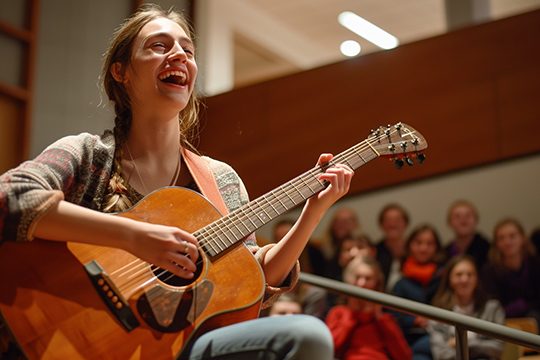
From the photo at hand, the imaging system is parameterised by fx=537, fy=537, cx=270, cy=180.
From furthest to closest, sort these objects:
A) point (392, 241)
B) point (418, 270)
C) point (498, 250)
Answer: point (392, 241) < point (418, 270) < point (498, 250)

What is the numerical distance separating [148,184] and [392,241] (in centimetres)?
323

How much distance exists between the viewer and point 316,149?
17.5 ft

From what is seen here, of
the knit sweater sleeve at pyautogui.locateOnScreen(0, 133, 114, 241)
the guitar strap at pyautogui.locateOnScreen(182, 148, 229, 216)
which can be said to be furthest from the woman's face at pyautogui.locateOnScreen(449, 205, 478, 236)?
the knit sweater sleeve at pyautogui.locateOnScreen(0, 133, 114, 241)

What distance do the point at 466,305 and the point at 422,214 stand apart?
1400mm

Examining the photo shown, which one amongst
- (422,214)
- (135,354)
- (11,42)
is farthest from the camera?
(422,214)

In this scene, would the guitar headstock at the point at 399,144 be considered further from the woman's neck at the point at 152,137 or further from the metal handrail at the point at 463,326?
the woman's neck at the point at 152,137

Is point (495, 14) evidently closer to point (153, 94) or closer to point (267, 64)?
point (267, 64)

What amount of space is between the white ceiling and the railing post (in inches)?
190

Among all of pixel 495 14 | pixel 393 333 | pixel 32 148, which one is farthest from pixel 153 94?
pixel 495 14

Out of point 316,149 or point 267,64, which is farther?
point 267,64

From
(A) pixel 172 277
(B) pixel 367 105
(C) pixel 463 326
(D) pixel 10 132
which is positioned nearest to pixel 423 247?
(B) pixel 367 105

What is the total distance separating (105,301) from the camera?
120 cm

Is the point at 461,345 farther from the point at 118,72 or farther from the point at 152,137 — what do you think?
the point at 118,72

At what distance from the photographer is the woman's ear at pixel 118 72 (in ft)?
5.29
